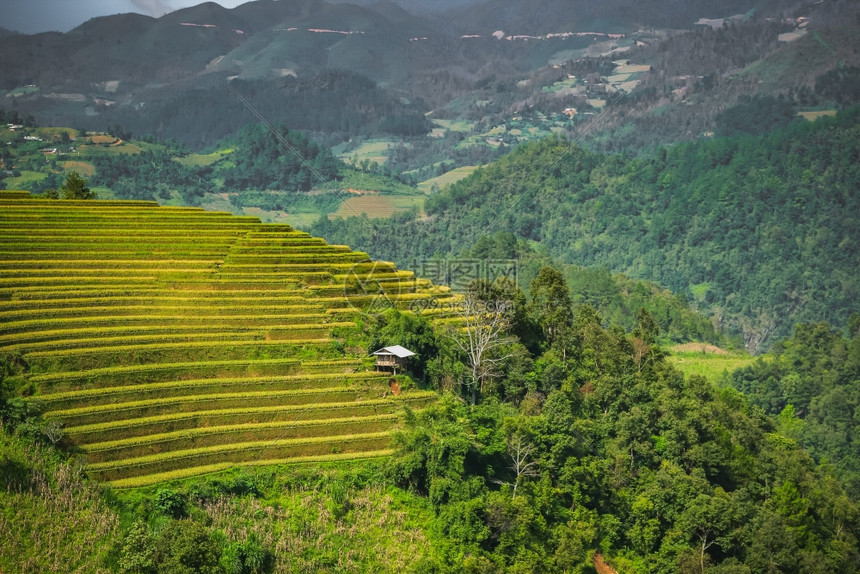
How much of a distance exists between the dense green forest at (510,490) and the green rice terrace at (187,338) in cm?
140

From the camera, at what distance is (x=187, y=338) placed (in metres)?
46.3

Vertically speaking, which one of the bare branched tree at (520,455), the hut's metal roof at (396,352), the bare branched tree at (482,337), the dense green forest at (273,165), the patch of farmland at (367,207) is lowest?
the patch of farmland at (367,207)

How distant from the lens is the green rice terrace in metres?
41.5

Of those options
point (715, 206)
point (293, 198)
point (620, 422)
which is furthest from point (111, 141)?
point (620, 422)

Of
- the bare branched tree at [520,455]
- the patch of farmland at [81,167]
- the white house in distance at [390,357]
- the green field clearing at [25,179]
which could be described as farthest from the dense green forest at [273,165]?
the bare branched tree at [520,455]

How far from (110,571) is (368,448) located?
1254 centimetres

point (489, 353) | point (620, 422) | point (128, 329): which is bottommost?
point (620, 422)

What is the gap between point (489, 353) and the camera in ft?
173

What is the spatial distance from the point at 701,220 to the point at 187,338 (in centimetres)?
13640

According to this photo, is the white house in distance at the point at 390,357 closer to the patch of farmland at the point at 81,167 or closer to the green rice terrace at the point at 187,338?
the green rice terrace at the point at 187,338

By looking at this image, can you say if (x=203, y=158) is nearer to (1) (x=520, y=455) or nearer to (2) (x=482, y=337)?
(2) (x=482, y=337)

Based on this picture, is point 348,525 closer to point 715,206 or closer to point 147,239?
point 147,239

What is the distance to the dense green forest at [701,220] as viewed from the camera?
503 ft

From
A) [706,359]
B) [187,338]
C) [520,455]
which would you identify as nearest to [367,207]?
[706,359]
